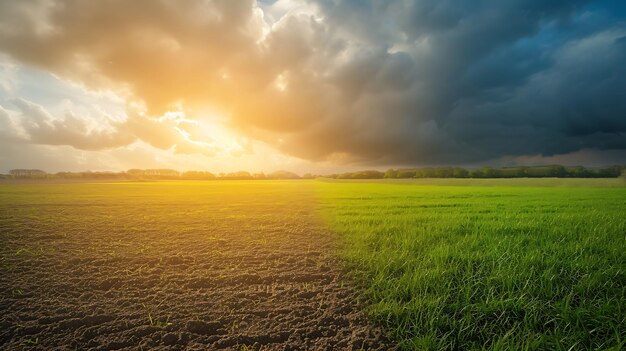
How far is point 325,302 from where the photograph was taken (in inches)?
199

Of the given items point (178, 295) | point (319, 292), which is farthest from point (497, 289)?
point (178, 295)

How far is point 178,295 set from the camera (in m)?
5.40

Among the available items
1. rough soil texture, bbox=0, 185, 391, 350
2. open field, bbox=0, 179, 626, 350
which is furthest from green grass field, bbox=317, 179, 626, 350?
rough soil texture, bbox=0, 185, 391, 350

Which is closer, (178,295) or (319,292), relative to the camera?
(178,295)

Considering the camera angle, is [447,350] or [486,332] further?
[486,332]

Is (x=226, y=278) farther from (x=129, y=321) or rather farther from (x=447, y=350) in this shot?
(x=447, y=350)

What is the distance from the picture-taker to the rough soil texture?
13.3ft

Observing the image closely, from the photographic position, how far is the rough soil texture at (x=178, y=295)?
160 inches

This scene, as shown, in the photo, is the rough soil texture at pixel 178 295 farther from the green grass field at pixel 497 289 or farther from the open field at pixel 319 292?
the green grass field at pixel 497 289

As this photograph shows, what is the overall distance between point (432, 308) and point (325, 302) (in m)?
1.68

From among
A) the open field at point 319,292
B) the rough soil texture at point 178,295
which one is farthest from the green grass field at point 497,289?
the rough soil texture at point 178,295

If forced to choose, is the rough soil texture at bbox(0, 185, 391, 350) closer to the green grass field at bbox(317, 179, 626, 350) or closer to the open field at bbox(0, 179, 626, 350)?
the open field at bbox(0, 179, 626, 350)

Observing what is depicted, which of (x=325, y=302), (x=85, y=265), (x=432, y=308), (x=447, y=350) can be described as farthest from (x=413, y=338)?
(x=85, y=265)

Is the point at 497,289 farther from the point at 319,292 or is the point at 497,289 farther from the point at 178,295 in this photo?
the point at 178,295
